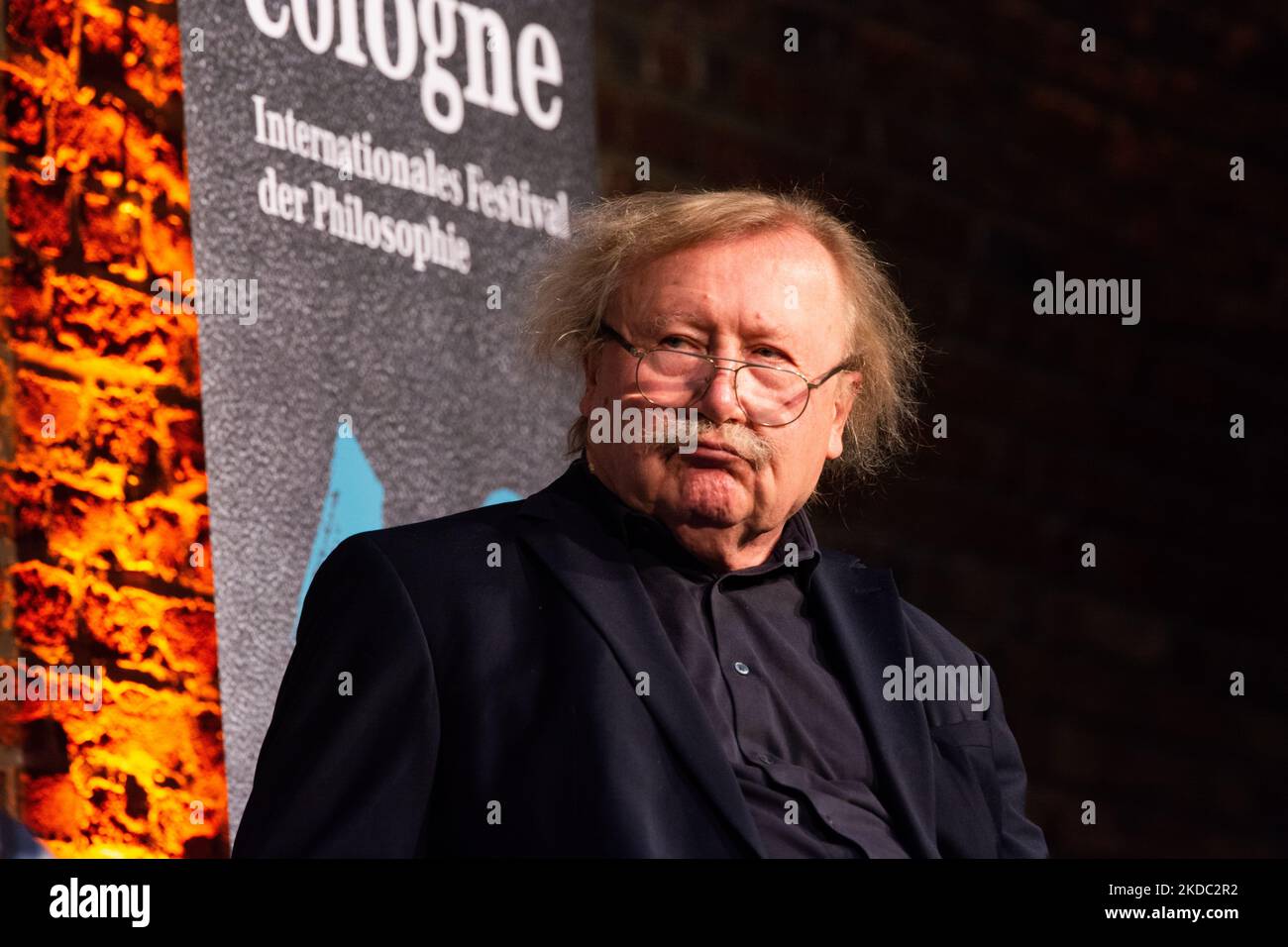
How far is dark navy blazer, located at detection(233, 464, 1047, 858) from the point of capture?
1.92 metres

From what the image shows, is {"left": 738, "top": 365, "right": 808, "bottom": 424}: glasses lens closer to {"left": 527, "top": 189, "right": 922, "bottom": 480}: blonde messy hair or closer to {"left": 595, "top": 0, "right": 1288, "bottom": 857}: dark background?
{"left": 527, "top": 189, "right": 922, "bottom": 480}: blonde messy hair

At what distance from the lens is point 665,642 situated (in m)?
2.07

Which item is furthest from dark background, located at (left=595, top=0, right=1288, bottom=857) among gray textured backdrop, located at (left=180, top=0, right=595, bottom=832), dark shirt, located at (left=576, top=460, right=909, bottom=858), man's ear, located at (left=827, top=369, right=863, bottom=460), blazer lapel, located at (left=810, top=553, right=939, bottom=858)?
dark shirt, located at (left=576, top=460, right=909, bottom=858)

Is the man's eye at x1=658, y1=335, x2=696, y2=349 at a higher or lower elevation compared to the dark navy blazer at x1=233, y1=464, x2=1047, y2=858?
higher

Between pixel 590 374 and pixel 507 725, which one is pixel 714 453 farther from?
pixel 507 725

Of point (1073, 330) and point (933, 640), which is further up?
point (1073, 330)

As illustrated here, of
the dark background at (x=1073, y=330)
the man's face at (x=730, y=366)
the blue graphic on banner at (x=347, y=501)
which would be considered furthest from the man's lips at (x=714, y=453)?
the dark background at (x=1073, y=330)

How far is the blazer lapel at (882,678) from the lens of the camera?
2.12m

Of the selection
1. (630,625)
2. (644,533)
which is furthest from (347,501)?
(630,625)

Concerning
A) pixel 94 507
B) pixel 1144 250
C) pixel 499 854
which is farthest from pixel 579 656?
pixel 1144 250

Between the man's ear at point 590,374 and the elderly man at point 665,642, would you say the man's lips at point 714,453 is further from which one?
the man's ear at point 590,374

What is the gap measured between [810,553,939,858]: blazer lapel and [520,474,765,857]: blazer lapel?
0.72 feet

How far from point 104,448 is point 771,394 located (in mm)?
768
